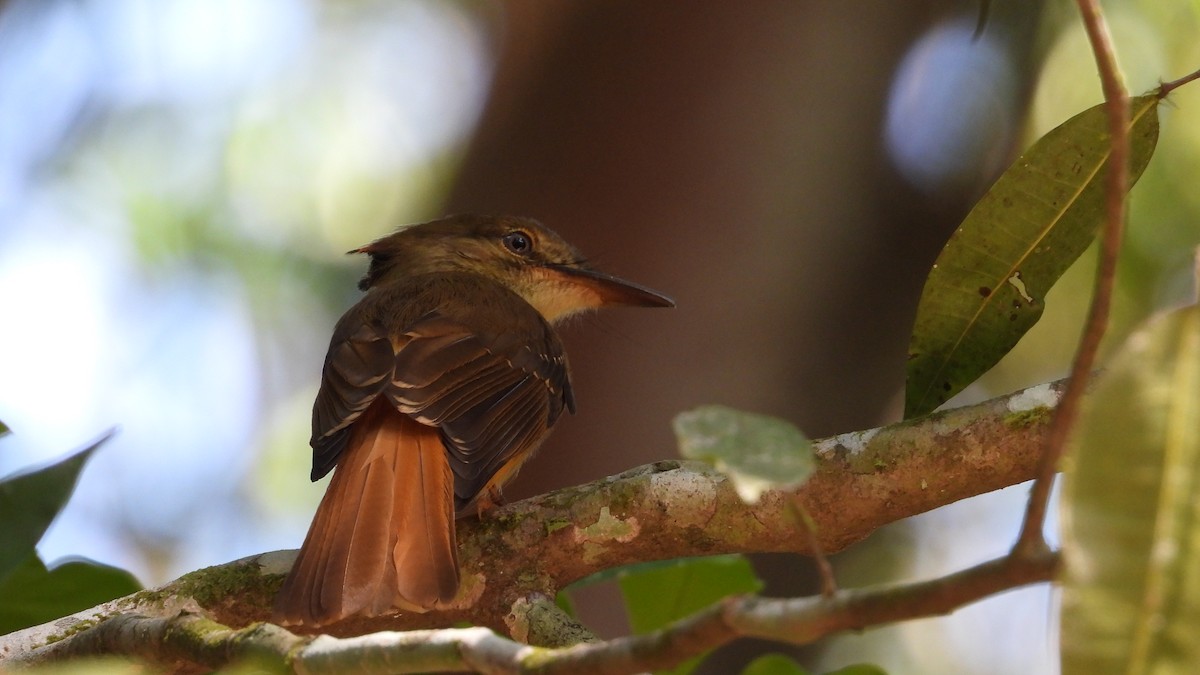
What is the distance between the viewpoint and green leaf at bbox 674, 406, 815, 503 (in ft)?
4.50

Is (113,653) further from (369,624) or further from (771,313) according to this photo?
(771,313)

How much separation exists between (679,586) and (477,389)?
0.92m

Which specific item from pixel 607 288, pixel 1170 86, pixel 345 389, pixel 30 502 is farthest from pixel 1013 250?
pixel 607 288

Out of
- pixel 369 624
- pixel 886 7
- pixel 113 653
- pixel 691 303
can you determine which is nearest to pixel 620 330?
pixel 691 303

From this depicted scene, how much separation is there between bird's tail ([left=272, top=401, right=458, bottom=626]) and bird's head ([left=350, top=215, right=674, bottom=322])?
70.8 inches

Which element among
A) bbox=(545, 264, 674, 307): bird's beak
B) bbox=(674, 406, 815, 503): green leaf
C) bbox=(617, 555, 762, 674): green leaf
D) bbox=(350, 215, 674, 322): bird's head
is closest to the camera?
bbox=(674, 406, 815, 503): green leaf

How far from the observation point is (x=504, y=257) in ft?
16.0

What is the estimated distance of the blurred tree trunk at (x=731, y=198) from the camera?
201 inches

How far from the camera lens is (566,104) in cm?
540

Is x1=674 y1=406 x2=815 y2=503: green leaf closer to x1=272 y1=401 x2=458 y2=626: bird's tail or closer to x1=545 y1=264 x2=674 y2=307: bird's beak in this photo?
x1=272 y1=401 x2=458 y2=626: bird's tail

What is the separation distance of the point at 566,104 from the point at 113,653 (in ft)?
11.6

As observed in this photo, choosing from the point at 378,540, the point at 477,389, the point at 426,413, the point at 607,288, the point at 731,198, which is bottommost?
the point at 378,540

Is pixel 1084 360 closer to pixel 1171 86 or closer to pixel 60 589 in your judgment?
pixel 1171 86

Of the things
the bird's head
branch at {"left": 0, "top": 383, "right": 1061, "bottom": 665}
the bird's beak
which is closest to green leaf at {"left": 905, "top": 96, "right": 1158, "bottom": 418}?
branch at {"left": 0, "top": 383, "right": 1061, "bottom": 665}
